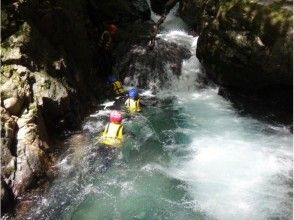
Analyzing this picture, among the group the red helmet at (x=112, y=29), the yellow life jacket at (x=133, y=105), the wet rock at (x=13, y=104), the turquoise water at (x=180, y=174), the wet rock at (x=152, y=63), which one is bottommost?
the turquoise water at (x=180, y=174)

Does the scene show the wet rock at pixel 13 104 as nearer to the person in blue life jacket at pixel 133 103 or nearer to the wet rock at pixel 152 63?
the person in blue life jacket at pixel 133 103

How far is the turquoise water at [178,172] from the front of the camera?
661 cm

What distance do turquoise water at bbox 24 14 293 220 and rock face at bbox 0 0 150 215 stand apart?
0.57 metres

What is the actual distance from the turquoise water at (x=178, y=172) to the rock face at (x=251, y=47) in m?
1.02

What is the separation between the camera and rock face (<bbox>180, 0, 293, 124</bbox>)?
8.79 meters

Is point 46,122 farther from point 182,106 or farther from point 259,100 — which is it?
point 259,100

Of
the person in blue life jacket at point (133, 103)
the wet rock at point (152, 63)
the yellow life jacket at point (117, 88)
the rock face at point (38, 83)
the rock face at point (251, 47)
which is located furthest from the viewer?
the wet rock at point (152, 63)

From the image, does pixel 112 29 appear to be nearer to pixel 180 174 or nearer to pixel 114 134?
pixel 114 134

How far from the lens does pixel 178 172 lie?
25.5 ft

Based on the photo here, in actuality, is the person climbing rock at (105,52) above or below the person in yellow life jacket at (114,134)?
above

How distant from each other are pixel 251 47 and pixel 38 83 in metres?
5.67

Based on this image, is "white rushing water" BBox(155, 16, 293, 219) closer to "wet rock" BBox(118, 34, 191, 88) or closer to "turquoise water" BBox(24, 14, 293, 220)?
"turquoise water" BBox(24, 14, 293, 220)

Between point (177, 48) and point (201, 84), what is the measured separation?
2.19 m

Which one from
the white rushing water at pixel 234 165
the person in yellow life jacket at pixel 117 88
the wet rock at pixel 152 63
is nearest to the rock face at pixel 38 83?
the person in yellow life jacket at pixel 117 88
